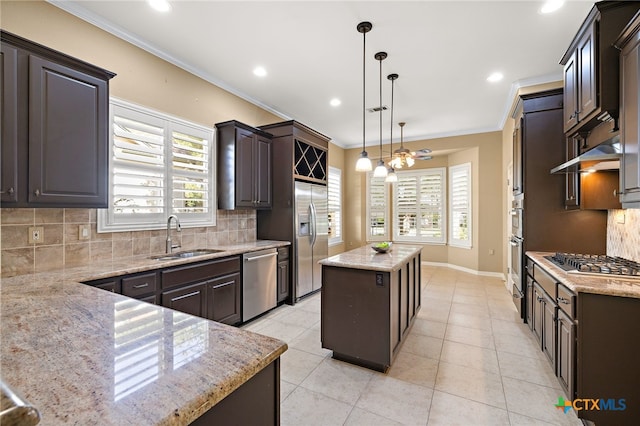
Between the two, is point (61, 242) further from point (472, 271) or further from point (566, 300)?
point (472, 271)

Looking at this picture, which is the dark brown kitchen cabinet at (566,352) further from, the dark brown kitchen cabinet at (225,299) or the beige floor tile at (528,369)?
the dark brown kitchen cabinet at (225,299)

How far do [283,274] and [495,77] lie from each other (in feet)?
13.0

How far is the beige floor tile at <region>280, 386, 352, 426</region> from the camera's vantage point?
1.93 metres

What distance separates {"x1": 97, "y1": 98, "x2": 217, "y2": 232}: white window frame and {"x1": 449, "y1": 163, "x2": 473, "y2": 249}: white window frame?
5256 mm

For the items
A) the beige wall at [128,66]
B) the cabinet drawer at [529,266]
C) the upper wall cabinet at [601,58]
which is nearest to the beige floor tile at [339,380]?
the cabinet drawer at [529,266]

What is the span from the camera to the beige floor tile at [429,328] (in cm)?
328

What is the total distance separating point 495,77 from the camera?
377 cm

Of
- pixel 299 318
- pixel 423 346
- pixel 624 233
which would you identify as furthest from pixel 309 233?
pixel 624 233

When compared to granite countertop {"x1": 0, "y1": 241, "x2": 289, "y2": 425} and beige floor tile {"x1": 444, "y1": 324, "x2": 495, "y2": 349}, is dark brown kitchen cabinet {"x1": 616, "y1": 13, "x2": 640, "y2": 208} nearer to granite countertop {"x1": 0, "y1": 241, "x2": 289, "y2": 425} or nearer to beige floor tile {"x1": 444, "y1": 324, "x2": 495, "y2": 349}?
beige floor tile {"x1": 444, "y1": 324, "x2": 495, "y2": 349}

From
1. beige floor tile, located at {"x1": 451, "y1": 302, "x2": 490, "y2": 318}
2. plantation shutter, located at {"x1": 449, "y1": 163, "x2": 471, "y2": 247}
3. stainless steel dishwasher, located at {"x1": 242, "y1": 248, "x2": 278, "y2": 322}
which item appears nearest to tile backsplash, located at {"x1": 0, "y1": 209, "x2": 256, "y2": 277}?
stainless steel dishwasher, located at {"x1": 242, "y1": 248, "x2": 278, "y2": 322}

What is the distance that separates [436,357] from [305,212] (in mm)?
2622

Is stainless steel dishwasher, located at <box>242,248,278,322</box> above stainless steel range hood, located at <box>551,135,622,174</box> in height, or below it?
below

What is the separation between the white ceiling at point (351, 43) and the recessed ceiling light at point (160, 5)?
0.06m

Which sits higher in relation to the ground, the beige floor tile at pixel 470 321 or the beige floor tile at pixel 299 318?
the beige floor tile at pixel 470 321
